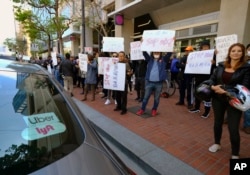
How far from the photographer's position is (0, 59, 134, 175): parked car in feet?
3.56

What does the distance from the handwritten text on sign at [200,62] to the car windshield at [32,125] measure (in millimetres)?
4015

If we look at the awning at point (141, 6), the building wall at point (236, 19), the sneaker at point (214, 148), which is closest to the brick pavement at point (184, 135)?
the sneaker at point (214, 148)

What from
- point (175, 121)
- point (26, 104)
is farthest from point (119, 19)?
point (26, 104)

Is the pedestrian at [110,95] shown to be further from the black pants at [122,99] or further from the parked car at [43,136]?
the parked car at [43,136]

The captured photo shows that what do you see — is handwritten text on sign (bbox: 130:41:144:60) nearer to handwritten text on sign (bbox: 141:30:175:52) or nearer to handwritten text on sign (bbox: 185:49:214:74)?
handwritten text on sign (bbox: 141:30:175:52)

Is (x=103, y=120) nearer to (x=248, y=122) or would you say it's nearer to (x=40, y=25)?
(x=248, y=122)

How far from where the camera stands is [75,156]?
1171 mm

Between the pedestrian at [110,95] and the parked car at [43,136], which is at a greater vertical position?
the parked car at [43,136]

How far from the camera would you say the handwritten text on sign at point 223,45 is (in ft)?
13.9

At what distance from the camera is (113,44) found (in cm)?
669

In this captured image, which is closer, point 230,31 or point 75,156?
point 75,156

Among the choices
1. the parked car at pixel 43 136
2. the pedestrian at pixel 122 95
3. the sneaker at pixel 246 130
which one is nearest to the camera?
the parked car at pixel 43 136

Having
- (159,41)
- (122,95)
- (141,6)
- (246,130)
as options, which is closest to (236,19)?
(159,41)

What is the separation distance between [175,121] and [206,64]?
161cm
